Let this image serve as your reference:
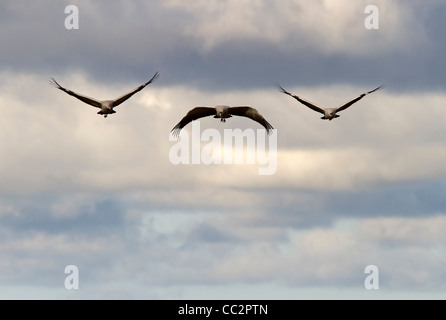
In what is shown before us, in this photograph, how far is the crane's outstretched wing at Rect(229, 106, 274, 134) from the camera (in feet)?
504

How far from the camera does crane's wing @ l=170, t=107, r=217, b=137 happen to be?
15612 cm

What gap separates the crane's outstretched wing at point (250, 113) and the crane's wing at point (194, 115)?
2752 millimetres

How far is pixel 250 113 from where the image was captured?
156 metres

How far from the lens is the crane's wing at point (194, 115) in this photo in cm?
15612

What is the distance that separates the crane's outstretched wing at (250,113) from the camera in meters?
154

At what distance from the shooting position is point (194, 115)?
521 ft

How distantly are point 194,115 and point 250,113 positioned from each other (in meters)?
7.95

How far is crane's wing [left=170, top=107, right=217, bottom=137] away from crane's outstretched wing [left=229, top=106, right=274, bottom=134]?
275 centimetres
